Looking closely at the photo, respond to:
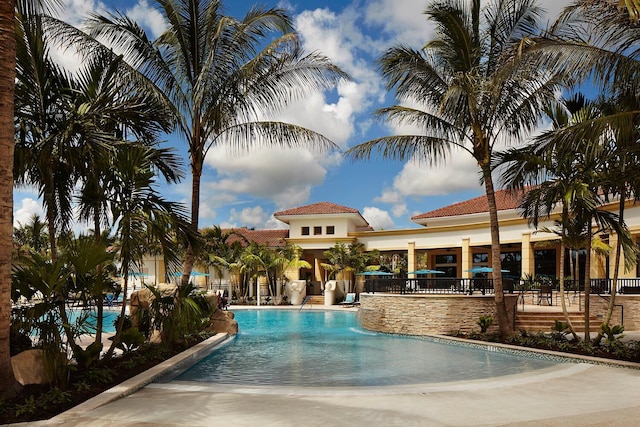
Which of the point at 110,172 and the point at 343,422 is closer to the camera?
the point at 343,422

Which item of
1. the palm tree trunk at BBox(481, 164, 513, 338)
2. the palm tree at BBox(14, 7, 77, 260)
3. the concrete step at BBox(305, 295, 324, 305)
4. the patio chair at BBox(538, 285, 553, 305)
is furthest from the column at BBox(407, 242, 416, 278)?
the palm tree at BBox(14, 7, 77, 260)

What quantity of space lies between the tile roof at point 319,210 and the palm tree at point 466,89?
69.2 ft

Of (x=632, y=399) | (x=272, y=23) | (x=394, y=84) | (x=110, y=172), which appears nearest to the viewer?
(x=632, y=399)

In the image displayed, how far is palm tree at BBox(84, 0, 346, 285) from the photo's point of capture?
12.9 metres

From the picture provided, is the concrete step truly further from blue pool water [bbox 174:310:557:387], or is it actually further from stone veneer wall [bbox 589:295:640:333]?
stone veneer wall [bbox 589:295:640:333]

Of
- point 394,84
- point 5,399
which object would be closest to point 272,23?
point 394,84

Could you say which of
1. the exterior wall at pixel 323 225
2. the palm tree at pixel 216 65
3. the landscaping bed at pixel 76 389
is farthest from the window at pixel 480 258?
the landscaping bed at pixel 76 389

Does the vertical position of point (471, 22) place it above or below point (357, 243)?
above

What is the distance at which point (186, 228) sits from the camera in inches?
380

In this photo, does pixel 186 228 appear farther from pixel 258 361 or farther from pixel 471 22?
pixel 471 22

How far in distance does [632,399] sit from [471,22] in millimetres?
10488

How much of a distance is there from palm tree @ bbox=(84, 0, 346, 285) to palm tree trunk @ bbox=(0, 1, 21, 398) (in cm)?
600

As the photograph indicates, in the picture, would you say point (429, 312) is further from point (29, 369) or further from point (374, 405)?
point (29, 369)

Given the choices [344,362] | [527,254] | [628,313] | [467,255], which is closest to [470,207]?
[467,255]
